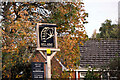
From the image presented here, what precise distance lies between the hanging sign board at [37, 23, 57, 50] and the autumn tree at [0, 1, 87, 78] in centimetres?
255

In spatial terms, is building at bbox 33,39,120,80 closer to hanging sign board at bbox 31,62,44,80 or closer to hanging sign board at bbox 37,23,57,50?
hanging sign board at bbox 31,62,44,80

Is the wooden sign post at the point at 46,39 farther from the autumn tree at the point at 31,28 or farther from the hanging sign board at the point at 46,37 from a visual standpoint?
the autumn tree at the point at 31,28

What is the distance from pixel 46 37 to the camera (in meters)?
14.3

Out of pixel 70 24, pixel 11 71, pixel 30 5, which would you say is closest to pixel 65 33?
pixel 70 24

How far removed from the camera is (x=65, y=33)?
60.2ft

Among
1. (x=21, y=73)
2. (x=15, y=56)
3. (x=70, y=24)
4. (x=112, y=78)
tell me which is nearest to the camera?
(x=15, y=56)

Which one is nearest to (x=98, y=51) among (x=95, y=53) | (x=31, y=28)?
(x=95, y=53)

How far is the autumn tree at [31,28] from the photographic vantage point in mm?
17062

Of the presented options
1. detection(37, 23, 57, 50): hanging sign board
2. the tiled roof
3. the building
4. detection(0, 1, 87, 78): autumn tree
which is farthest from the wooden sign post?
the tiled roof

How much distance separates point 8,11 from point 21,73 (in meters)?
4.14

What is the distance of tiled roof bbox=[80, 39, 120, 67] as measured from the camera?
1202 inches

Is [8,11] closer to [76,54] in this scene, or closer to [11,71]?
[11,71]

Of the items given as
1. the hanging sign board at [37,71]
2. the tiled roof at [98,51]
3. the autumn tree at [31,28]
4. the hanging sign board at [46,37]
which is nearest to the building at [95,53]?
the tiled roof at [98,51]

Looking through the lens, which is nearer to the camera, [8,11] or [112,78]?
[8,11]
